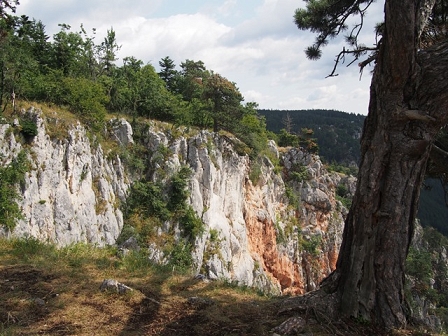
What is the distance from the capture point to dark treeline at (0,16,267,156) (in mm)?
19078

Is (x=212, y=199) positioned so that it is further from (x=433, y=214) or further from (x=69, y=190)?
(x=433, y=214)

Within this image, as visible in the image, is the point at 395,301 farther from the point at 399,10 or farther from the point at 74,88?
the point at 74,88

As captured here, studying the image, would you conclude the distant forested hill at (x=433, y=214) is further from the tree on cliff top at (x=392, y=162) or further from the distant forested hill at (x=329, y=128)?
the tree on cliff top at (x=392, y=162)

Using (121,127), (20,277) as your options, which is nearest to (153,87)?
(121,127)

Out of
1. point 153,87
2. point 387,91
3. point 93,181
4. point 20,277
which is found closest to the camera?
point 387,91

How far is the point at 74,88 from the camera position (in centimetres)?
2067

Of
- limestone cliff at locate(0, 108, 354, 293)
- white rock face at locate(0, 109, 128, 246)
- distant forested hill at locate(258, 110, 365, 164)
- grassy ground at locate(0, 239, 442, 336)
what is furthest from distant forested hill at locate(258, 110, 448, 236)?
grassy ground at locate(0, 239, 442, 336)

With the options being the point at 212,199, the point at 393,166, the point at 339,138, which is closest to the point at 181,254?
the point at 212,199

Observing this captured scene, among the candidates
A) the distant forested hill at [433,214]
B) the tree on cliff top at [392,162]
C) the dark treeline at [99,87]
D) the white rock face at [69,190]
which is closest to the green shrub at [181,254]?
the white rock face at [69,190]

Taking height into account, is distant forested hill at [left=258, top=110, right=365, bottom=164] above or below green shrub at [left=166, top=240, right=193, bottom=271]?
above

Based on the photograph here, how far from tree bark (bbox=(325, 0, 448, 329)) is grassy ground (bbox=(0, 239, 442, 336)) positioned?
362 millimetres

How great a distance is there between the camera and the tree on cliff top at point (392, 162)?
3.64 m

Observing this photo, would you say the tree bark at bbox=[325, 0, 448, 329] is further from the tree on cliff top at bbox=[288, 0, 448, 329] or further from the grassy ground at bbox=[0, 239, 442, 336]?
the grassy ground at bbox=[0, 239, 442, 336]

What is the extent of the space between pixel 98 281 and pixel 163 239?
17.4 meters
